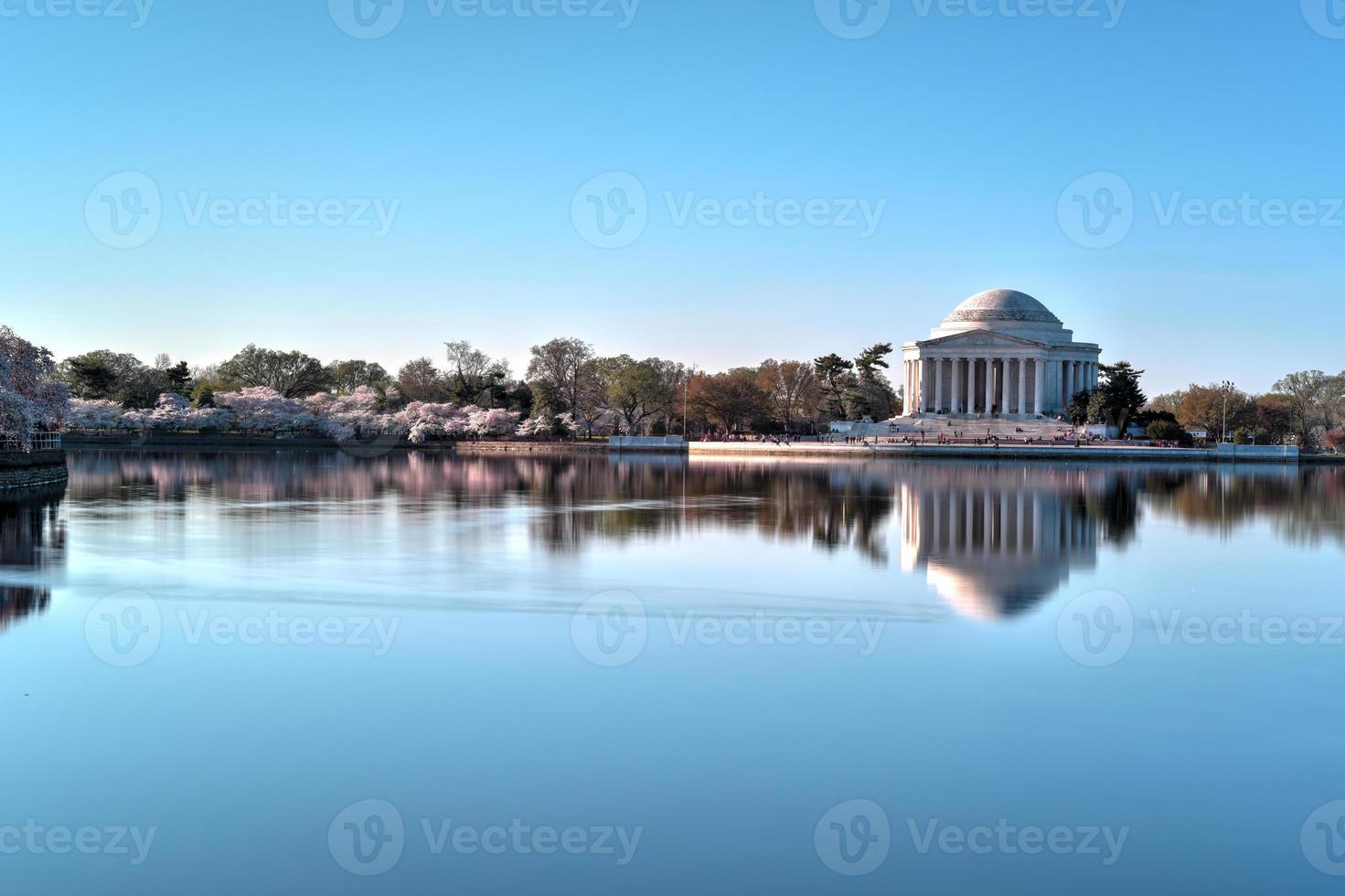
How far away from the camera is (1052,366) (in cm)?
11369

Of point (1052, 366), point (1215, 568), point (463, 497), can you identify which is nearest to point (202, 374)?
point (1052, 366)

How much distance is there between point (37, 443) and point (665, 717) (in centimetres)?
4313

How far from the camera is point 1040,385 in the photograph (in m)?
113

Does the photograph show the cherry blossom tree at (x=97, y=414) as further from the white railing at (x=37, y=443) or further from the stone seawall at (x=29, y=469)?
the stone seawall at (x=29, y=469)

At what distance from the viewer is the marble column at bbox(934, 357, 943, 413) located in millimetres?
113938

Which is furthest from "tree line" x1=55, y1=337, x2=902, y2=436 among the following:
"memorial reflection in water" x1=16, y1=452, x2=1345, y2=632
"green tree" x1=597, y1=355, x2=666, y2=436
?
"memorial reflection in water" x1=16, y1=452, x2=1345, y2=632
